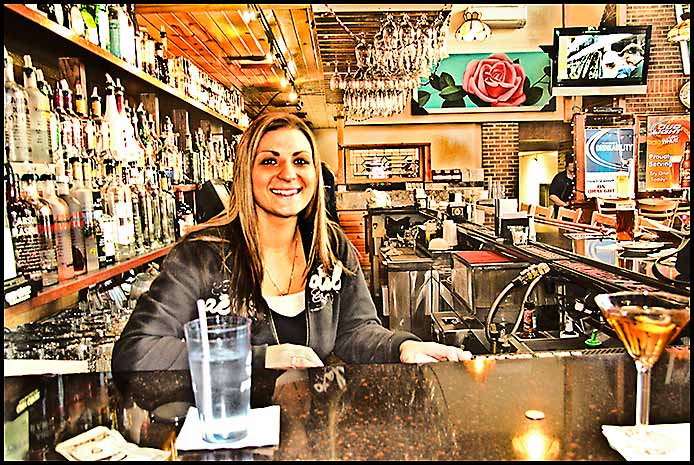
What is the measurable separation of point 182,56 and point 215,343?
130 inches

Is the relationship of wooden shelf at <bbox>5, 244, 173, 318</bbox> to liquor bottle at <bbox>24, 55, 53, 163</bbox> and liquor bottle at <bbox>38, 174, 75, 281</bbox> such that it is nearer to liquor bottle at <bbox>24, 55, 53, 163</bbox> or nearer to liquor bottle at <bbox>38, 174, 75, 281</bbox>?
liquor bottle at <bbox>38, 174, 75, 281</bbox>

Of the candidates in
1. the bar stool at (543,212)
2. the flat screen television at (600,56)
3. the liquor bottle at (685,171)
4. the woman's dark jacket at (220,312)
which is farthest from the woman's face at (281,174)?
the liquor bottle at (685,171)

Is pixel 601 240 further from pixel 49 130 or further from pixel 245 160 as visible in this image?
pixel 49 130

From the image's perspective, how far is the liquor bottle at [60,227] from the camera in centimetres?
197

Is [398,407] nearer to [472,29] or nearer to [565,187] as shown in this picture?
[472,29]

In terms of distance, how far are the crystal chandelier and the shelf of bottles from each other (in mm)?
1901

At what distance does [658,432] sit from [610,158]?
947cm

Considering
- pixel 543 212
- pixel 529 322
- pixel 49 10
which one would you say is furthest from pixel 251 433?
pixel 543 212

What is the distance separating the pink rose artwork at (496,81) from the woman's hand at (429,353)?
907cm

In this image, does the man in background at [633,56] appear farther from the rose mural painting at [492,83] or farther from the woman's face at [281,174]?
the woman's face at [281,174]

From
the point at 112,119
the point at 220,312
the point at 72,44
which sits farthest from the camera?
the point at 112,119

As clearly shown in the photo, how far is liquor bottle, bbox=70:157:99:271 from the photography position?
221cm

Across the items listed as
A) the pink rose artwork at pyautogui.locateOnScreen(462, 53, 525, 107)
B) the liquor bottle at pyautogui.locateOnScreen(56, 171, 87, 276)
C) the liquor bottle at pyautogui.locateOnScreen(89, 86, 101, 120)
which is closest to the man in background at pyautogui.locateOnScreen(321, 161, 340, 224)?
the liquor bottle at pyautogui.locateOnScreen(89, 86, 101, 120)

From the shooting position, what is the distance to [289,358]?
5.51ft
